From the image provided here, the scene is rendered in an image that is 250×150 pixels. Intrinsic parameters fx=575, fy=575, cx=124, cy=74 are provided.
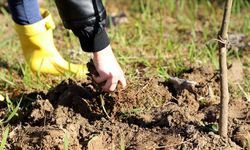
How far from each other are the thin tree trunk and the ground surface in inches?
1.7

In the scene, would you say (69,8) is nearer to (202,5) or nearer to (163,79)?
(163,79)

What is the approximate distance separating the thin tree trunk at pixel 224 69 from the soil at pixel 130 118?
53 millimetres

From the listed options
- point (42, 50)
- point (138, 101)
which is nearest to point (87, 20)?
point (138, 101)

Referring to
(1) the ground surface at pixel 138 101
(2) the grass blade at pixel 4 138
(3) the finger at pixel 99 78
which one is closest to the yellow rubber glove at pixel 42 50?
(1) the ground surface at pixel 138 101

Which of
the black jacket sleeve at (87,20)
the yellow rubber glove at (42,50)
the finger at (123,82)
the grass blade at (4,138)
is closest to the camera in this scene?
the grass blade at (4,138)

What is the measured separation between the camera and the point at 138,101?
229 cm

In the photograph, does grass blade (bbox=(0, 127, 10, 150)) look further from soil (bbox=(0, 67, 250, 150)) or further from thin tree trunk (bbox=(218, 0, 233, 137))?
thin tree trunk (bbox=(218, 0, 233, 137))

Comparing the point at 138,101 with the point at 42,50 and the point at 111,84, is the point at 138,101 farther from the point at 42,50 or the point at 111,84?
the point at 42,50

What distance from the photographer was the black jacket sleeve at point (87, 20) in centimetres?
214

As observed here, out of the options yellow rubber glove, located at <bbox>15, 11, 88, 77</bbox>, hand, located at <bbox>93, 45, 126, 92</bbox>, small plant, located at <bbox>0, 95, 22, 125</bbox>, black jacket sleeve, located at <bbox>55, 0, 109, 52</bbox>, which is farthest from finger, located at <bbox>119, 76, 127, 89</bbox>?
yellow rubber glove, located at <bbox>15, 11, 88, 77</bbox>

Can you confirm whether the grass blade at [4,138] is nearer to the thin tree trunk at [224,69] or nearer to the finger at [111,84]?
the finger at [111,84]

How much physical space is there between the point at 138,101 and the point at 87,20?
39cm

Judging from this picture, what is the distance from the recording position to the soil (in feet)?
6.64

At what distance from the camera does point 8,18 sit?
3.59 meters
